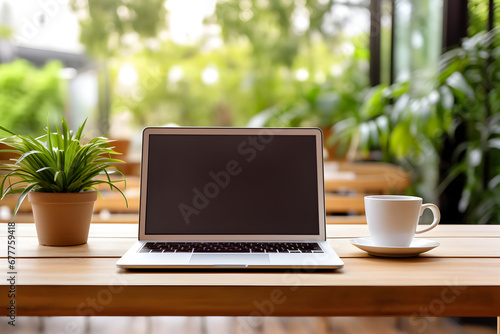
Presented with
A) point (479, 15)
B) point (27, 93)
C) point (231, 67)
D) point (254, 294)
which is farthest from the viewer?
point (27, 93)

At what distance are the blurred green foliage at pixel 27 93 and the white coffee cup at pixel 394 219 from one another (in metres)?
5.34

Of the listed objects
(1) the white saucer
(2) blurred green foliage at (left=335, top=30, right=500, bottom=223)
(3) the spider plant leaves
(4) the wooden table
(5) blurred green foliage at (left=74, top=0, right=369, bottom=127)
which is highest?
(5) blurred green foliage at (left=74, top=0, right=369, bottom=127)

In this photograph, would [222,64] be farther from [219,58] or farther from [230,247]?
[230,247]

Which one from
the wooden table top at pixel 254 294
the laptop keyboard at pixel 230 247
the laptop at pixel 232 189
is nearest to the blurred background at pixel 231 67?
the laptop at pixel 232 189

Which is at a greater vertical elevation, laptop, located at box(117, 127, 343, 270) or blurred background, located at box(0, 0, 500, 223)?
blurred background, located at box(0, 0, 500, 223)

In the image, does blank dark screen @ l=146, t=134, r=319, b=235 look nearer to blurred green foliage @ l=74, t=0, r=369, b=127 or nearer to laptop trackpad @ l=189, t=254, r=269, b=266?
laptop trackpad @ l=189, t=254, r=269, b=266

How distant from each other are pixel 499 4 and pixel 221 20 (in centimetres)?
339

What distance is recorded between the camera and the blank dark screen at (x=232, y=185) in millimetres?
915

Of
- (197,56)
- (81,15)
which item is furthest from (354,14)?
(81,15)

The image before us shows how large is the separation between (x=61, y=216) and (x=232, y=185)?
0.32 metres

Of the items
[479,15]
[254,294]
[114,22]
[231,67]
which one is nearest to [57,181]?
[254,294]

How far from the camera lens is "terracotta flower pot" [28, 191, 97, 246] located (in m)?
0.88

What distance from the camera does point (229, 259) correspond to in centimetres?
77

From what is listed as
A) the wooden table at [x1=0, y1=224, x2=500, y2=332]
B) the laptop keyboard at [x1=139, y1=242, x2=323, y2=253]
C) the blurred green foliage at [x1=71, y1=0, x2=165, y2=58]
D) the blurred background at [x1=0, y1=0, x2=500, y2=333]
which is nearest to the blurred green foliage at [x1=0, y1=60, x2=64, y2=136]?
the blurred background at [x1=0, y1=0, x2=500, y2=333]
